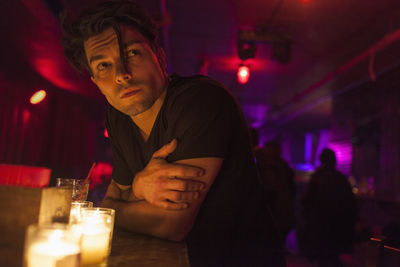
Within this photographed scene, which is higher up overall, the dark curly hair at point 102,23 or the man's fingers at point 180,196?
the dark curly hair at point 102,23

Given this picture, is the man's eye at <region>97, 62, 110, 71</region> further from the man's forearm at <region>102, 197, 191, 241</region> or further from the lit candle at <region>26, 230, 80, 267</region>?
the lit candle at <region>26, 230, 80, 267</region>

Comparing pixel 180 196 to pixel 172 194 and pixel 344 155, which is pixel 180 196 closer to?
pixel 172 194

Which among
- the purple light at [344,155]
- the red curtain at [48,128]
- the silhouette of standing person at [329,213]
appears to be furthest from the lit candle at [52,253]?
the purple light at [344,155]

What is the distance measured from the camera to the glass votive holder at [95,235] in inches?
29.7

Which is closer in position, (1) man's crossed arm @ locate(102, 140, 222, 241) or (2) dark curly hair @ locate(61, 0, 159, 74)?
(1) man's crossed arm @ locate(102, 140, 222, 241)

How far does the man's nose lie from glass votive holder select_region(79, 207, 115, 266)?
68 cm

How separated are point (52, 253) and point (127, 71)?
955mm

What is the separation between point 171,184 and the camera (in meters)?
1.08

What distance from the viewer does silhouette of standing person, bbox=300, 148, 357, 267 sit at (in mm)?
4422

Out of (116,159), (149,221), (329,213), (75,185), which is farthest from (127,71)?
(329,213)

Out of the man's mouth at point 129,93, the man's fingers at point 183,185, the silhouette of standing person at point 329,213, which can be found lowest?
the silhouette of standing person at point 329,213

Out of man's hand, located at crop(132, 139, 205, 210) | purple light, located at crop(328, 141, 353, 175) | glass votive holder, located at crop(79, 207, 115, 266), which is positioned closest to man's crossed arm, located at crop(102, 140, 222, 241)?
man's hand, located at crop(132, 139, 205, 210)

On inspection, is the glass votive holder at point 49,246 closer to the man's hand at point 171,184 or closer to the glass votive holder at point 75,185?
the man's hand at point 171,184

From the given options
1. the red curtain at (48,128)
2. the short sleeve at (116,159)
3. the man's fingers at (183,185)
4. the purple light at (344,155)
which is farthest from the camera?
the purple light at (344,155)
